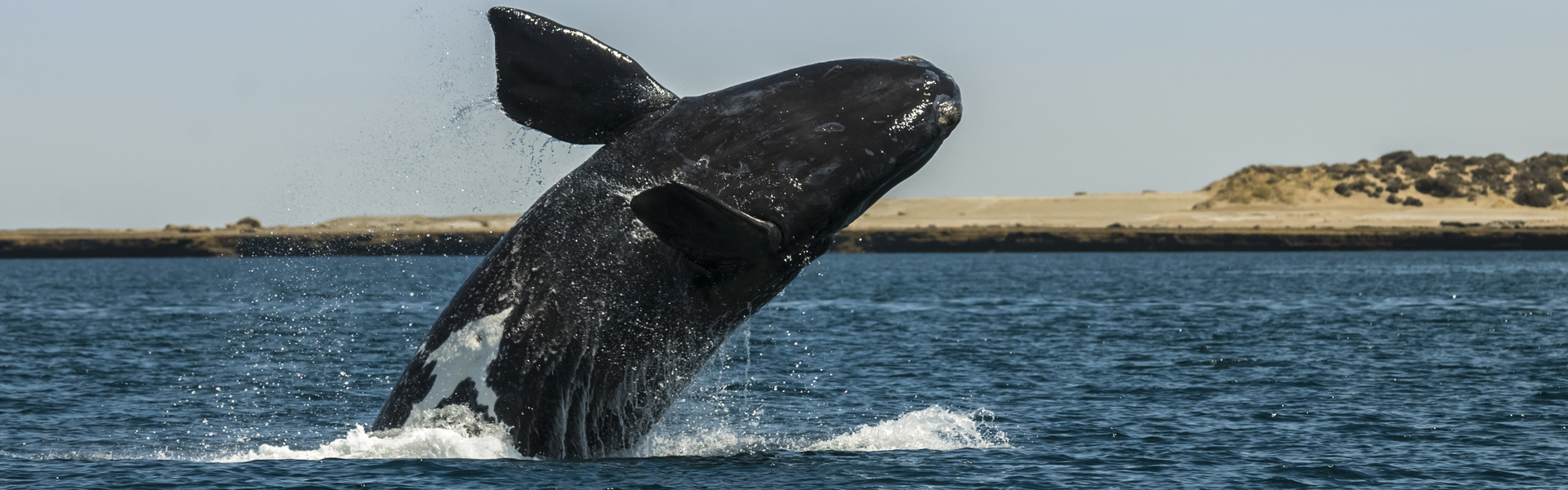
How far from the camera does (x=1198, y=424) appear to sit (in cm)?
1953

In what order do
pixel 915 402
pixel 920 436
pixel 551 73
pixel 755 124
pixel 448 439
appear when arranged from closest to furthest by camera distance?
1. pixel 551 73
2. pixel 755 124
3. pixel 448 439
4. pixel 920 436
5. pixel 915 402

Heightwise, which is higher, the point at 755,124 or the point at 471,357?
the point at 755,124

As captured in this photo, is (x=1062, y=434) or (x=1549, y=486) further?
(x=1062, y=434)

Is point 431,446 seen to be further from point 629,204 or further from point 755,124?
point 755,124

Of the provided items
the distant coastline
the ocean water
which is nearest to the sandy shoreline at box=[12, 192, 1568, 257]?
the distant coastline

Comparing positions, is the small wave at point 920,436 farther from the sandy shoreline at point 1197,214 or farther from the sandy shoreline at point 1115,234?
the sandy shoreline at point 1197,214

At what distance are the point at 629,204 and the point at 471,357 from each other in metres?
1.52

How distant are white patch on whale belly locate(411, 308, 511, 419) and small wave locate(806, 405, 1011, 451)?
5.55m

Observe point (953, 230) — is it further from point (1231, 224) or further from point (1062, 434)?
point (1062, 434)

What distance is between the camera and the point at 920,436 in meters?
16.6

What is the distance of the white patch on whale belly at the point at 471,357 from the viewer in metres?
10.3

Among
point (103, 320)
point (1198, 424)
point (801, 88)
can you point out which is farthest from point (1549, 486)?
point (103, 320)

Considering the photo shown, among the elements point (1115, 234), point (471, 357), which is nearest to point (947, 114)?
point (471, 357)

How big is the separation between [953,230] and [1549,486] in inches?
5375
